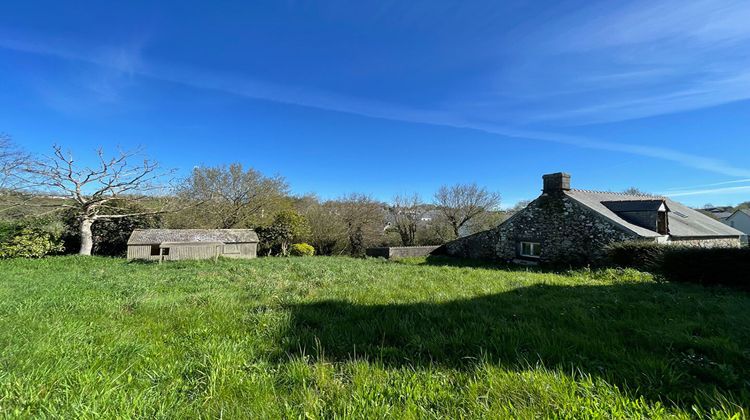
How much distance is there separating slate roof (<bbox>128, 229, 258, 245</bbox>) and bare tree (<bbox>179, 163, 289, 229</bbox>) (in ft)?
15.8

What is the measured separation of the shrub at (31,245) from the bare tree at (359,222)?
18.1 metres

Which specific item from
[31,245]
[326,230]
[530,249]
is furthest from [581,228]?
[31,245]

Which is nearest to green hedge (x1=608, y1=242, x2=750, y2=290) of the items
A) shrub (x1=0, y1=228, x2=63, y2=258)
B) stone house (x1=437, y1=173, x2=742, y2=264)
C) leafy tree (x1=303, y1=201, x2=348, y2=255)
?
stone house (x1=437, y1=173, x2=742, y2=264)

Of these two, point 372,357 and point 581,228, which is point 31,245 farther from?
point 581,228

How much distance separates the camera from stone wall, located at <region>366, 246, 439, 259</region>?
72.8 feet

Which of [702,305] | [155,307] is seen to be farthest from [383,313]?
[702,305]

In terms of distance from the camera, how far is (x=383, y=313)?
5.48 meters

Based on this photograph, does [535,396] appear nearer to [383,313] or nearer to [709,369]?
[709,369]

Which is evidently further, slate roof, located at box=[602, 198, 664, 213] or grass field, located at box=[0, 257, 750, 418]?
slate roof, located at box=[602, 198, 664, 213]

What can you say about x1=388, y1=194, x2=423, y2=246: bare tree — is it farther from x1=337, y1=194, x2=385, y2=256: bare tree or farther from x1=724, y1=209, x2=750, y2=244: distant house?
x1=724, y1=209, x2=750, y2=244: distant house

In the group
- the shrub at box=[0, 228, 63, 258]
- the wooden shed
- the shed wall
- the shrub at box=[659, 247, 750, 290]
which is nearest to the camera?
the shrub at box=[659, 247, 750, 290]

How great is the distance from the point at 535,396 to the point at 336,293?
5359mm

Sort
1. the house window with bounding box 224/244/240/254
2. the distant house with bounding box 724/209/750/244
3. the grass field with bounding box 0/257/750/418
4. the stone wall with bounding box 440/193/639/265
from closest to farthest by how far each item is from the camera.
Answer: the grass field with bounding box 0/257/750/418
the stone wall with bounding box 440/193/639/265
the house window with bounding box 224/244/240/254
the distant house with bounding box 724/209/750/244

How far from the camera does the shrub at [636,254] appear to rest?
39.7 feet
